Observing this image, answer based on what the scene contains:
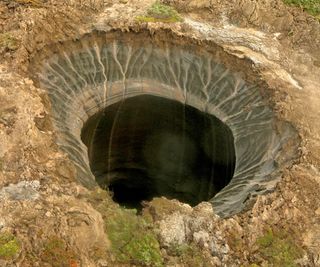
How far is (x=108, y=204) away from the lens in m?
22.3

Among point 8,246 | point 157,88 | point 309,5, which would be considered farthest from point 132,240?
point 309,5

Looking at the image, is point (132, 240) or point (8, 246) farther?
point (132, 240)

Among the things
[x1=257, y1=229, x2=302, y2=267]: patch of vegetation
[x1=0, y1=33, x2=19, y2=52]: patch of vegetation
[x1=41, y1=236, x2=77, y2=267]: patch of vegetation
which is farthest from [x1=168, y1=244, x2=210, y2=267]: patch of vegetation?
[x1=0, y1=33, x2=19, y2=52]: patch of vegetation

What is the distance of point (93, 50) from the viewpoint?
113 feet

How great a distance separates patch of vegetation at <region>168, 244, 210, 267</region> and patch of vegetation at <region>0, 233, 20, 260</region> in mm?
6764

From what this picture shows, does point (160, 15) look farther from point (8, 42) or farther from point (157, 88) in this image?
point (8, 42)

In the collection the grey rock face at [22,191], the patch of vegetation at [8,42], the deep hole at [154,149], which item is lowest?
the deep hole at [154,149]

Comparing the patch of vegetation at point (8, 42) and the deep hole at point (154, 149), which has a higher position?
the patch of vegetation at point (8, 42)

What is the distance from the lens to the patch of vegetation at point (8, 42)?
29.8 metres

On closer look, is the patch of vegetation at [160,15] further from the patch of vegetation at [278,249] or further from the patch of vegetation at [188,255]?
the patch of vegetation at [188,255]

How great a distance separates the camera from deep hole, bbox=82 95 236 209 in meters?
33.6

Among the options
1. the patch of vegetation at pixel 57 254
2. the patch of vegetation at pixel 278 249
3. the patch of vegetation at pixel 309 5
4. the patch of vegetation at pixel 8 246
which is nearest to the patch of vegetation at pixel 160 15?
the patch of vegetation at pixel 309 5

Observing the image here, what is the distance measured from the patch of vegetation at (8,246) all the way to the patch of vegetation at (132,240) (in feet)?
13.6

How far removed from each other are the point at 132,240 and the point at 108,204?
2.38m
